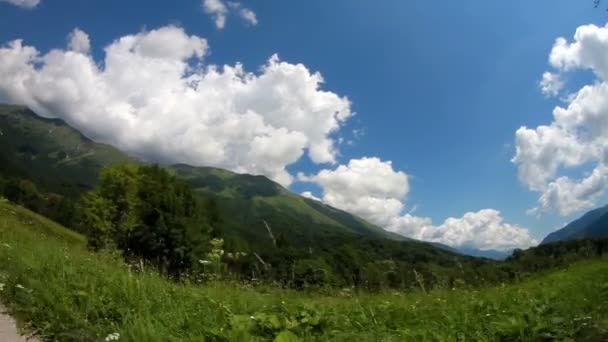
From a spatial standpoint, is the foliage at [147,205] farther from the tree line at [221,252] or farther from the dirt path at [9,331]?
the dirt path at [9,331]

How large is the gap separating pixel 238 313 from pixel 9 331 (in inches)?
96.3

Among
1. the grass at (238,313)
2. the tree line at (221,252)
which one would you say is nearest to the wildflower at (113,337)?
the grass at (238,313)

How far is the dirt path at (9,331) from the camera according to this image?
464 centimetres

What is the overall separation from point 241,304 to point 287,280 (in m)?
3.08

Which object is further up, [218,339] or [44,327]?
[218,339]

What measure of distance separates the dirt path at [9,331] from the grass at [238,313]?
0.37 feet

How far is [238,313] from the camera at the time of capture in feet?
17.8

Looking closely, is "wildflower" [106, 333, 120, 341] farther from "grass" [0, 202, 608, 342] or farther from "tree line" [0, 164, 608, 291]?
"tree line" [0, 164, 608, 291]

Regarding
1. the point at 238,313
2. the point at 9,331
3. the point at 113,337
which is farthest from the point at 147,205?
the point at 113,337

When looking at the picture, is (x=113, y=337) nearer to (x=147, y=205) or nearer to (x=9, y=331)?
(x=9, y=331)

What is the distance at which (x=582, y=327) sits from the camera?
13.1ft

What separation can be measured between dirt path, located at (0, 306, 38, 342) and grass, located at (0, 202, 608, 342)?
111 mm

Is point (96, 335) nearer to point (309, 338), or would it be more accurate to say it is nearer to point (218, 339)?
point (218, 339)

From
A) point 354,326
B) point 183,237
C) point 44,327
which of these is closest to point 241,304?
point 354,326
